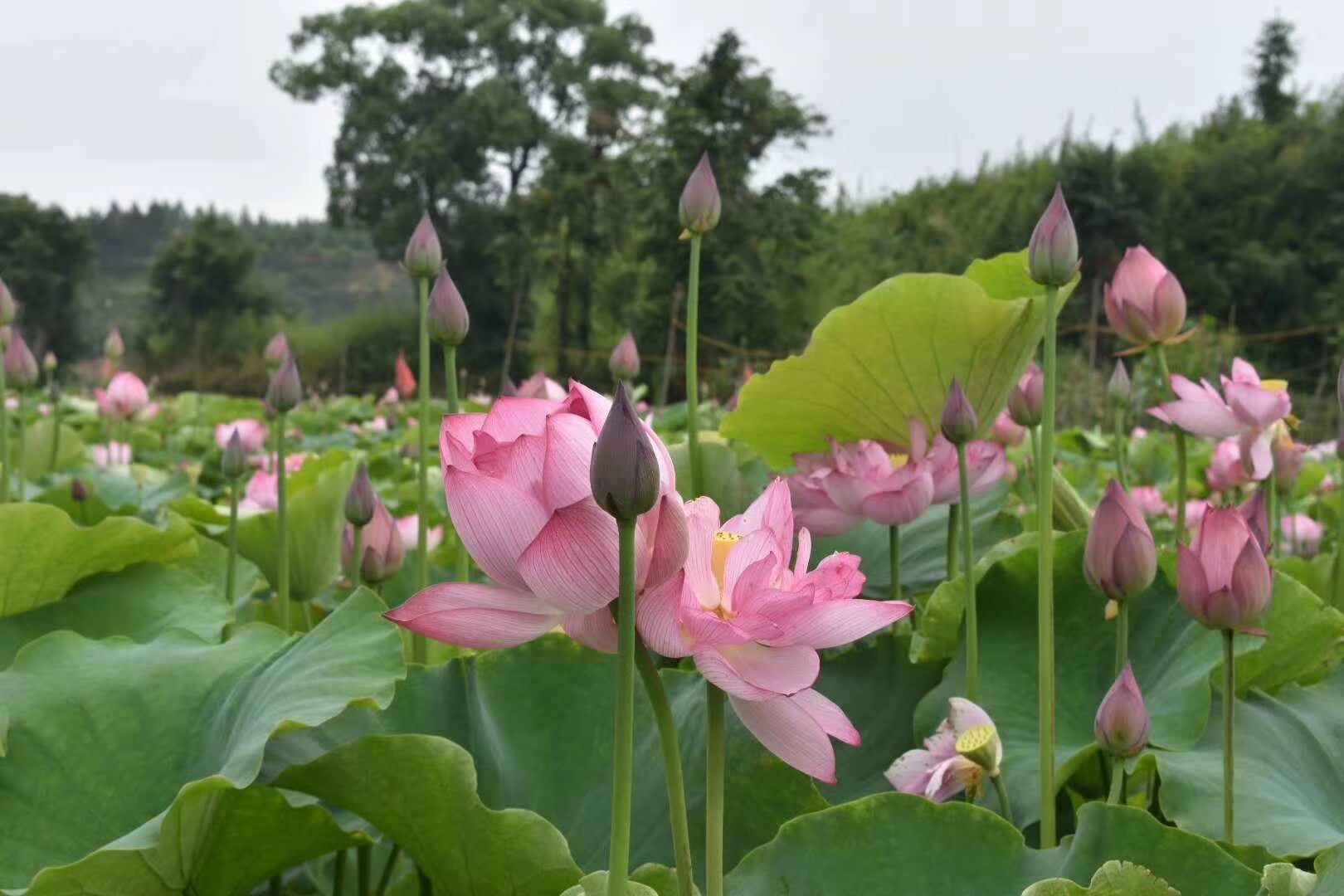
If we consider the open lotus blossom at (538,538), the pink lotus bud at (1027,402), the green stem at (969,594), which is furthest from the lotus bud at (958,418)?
the open lotus blossom at (538,538)

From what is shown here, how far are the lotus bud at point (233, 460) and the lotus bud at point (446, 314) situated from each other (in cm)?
23

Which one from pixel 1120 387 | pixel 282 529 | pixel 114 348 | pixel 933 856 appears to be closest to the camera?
pixel 933 856

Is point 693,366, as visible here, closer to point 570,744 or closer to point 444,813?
point 570,744

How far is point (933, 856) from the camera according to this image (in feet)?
1.52

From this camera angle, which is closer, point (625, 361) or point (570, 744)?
point (570, 744)

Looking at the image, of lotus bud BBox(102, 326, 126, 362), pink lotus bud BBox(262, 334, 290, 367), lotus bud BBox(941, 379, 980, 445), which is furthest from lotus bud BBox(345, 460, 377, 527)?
lotus bud BBox(102, 326, 126, 362)

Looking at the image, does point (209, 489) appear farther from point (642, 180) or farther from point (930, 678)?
point (642, 180)

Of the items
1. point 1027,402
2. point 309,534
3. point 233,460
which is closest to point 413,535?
point 309,534

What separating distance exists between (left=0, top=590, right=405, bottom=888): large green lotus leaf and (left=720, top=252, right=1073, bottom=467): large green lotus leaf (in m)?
0.40

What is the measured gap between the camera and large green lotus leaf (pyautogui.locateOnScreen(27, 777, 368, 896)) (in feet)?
1.49

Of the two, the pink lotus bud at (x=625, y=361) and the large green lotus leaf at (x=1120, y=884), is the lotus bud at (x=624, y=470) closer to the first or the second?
the large green lotus leaf at (x=1120, y=884)

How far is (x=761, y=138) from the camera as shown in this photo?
15539 mm

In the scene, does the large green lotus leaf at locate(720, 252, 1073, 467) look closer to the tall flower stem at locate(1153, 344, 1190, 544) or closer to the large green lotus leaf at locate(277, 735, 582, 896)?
the tall flower stem at locate(1153, 344, 1190, 544)

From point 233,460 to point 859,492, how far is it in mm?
486
